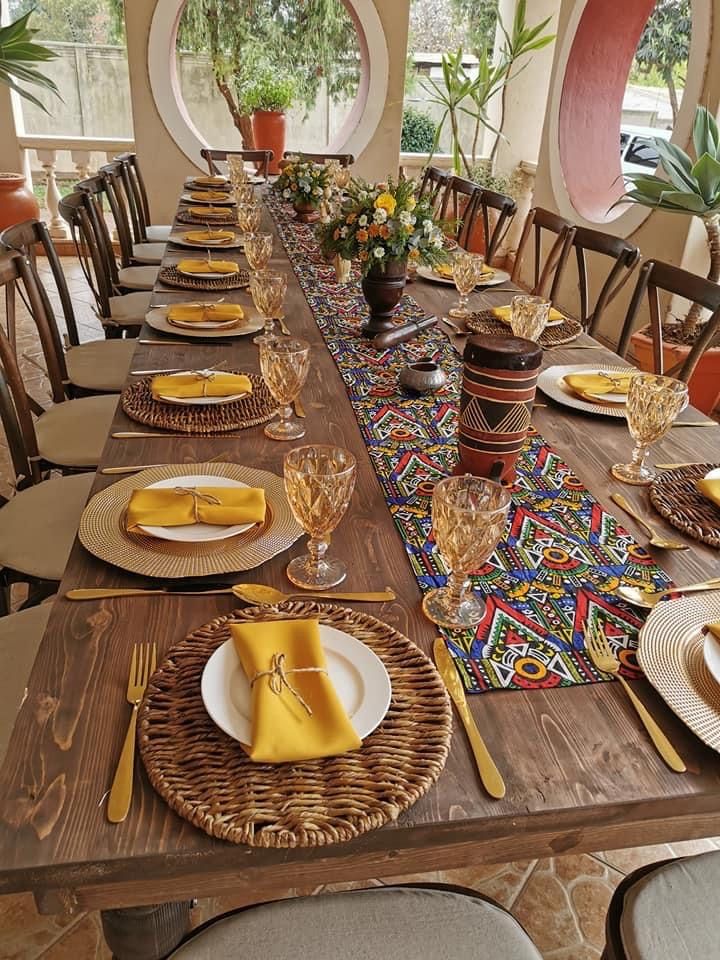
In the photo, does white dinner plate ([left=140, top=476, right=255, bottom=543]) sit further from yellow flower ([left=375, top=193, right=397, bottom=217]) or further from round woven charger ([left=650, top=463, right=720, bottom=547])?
yellow flower ([left=375, top=193, right=397, bottom=217])

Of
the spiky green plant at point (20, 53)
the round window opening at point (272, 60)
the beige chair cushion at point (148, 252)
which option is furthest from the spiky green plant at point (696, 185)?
the round window opening at point (272, 60)

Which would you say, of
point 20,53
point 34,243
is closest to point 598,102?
point 20,53

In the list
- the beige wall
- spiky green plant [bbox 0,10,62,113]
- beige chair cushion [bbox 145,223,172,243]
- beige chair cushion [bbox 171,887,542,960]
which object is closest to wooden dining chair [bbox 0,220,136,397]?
beige chair cushion [bbox 171,887,542,960]

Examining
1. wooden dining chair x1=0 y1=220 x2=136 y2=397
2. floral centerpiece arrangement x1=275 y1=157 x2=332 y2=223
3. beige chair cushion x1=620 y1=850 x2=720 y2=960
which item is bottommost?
beige chair cushion x1=620 y1=850 x2=720 y2=960

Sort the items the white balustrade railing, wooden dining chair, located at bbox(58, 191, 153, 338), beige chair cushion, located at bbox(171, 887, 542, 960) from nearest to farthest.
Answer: beige chair cushion, located at bbox(171, 887, 542, 960) → wooden dining chair, located at bbox(58, 191, 153, 338) → the white balustrade railing

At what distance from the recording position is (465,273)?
1.89 m

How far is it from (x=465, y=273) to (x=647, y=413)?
869 millimetres

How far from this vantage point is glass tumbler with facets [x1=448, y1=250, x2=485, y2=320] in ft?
6.13

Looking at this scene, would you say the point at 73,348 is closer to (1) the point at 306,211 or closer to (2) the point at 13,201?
(1) the point at 306,211

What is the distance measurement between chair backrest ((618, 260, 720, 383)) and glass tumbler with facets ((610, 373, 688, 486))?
2.05 feet

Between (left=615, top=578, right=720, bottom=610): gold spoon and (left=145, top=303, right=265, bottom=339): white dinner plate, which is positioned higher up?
(left=145, top=303, right=265, bottom=339): white dinner plate

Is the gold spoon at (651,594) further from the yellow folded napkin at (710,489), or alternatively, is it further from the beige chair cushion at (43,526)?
the beige chair cushion at (43,526)

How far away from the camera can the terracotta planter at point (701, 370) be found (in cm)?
292

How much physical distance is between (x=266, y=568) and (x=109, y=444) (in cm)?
43
